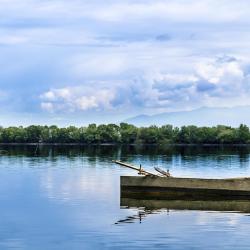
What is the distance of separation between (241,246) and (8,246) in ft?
30.0

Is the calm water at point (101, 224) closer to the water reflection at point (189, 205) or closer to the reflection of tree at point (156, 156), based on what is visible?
the water reflection at point (189, 205)

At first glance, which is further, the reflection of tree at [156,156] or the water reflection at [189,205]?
the reflection of tree at [156,156]

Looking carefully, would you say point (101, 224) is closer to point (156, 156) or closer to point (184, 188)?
point (184, 188)

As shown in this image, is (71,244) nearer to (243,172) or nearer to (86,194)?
(86,194)

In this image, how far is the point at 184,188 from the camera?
128 ft

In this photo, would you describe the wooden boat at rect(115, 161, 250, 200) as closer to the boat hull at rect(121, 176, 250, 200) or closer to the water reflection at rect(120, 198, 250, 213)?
the boat hull at rect(121, 176, 250, 200)

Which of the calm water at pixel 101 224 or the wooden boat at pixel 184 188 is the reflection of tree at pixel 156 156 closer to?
the calm water at pixel 101 224

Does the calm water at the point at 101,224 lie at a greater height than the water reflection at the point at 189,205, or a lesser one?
lesser

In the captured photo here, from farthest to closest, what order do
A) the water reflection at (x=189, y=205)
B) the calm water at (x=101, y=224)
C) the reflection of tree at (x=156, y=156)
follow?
1. the reflection of tree at (x=156, y=156)
2. the water reflection at (x=189, y=205)
3. the calm water at (x=101, y=224)

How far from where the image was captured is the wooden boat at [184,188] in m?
38.5

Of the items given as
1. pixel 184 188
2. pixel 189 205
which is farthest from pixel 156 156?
pixel 189 205

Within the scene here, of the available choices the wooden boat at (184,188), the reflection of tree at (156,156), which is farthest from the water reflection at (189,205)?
the reflection of tree at (156,156)

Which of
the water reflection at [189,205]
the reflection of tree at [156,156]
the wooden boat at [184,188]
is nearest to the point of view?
the water reflection at [189,205]

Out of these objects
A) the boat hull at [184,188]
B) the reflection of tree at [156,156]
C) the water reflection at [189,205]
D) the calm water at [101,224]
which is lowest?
the calm water at [101,224]
